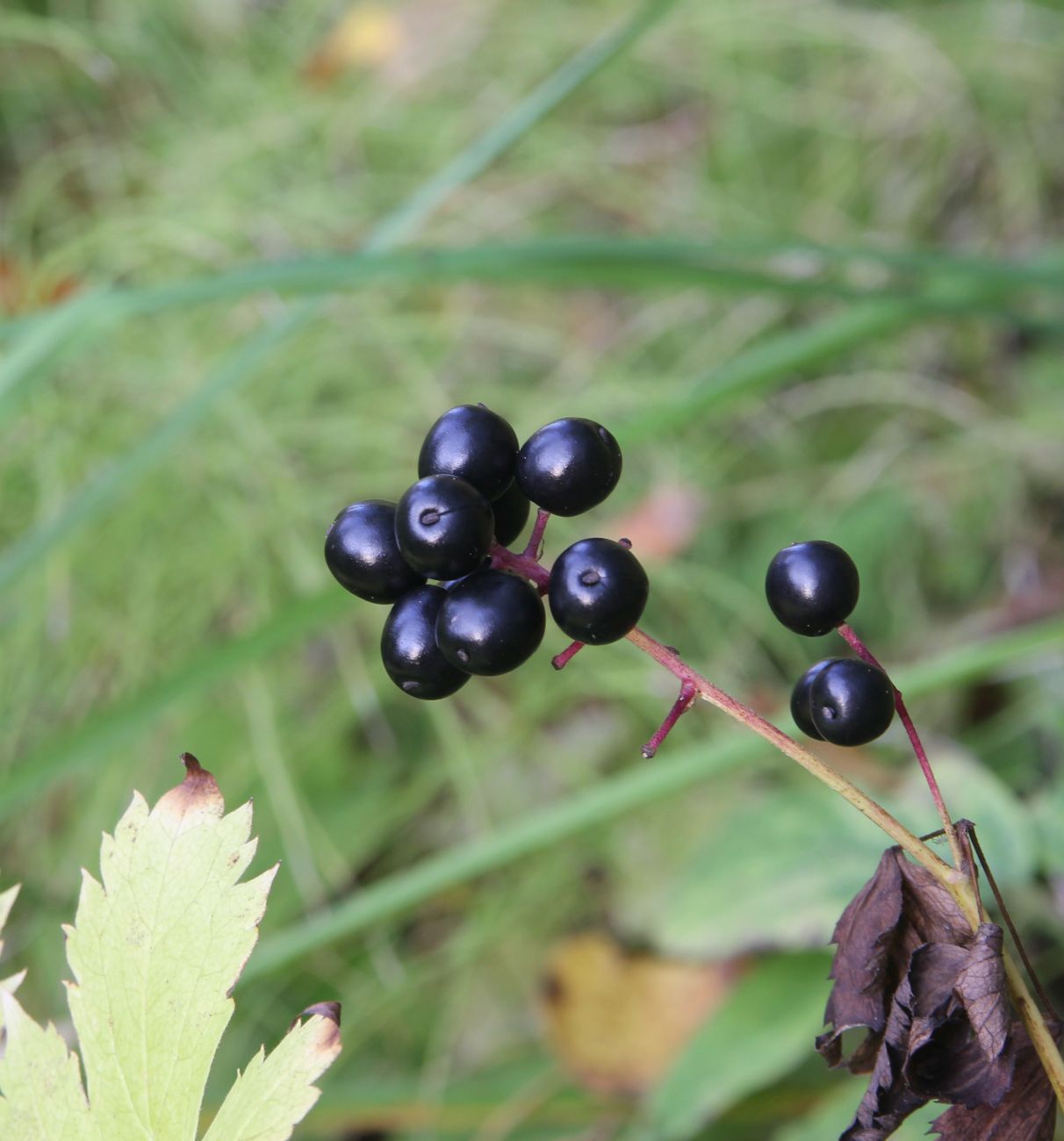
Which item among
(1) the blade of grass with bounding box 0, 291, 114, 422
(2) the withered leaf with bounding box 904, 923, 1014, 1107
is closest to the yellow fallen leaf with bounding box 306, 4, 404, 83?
(1) the blade of grass with bounding box 0, 291, 114, 422

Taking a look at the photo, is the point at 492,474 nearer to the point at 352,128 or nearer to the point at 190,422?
the point at 190,422

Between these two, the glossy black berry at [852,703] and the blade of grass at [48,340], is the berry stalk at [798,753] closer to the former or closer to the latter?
the glossy black berry at [852,703]

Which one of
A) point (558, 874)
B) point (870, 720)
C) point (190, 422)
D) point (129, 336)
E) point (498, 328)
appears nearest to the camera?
point (870, 720)


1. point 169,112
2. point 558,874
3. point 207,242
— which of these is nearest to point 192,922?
point 558,874

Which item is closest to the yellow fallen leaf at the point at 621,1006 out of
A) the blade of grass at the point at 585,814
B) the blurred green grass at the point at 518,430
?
the blurred green grass at the point at 518,430

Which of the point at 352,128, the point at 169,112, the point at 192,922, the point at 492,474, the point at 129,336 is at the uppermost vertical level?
the point at 169,112

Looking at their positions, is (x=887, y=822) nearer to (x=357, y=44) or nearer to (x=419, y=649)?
(x=419, y=649)
